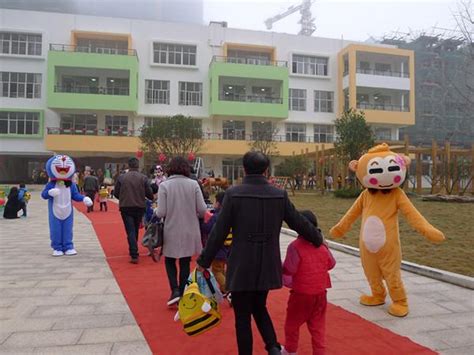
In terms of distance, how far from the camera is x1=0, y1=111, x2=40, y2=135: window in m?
35.3

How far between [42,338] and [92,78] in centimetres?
3643

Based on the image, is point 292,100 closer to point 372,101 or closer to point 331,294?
point 372,101

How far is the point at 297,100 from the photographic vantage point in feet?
133

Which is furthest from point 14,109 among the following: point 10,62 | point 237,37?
point 237,37

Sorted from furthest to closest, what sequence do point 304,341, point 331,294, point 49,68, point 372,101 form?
point 372,101
point 49,68
point 331,294
point 304,341

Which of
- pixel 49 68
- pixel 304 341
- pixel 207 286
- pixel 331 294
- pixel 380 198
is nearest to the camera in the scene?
pixel 207 286

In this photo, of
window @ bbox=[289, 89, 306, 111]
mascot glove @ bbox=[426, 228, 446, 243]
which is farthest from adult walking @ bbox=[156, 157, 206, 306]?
window @ bbox=[289, 89, 306, 111]

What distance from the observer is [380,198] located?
4.65 meters

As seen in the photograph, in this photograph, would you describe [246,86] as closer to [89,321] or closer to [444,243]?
[444,243]

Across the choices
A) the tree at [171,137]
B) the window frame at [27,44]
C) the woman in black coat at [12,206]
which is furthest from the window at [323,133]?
the woman in black coat at [12,206]

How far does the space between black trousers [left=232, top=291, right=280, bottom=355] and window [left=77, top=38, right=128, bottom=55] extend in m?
37.0

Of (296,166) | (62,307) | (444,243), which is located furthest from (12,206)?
(296,166)

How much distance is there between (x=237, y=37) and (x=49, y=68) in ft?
53.4

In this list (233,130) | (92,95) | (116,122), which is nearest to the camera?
(92,95)
